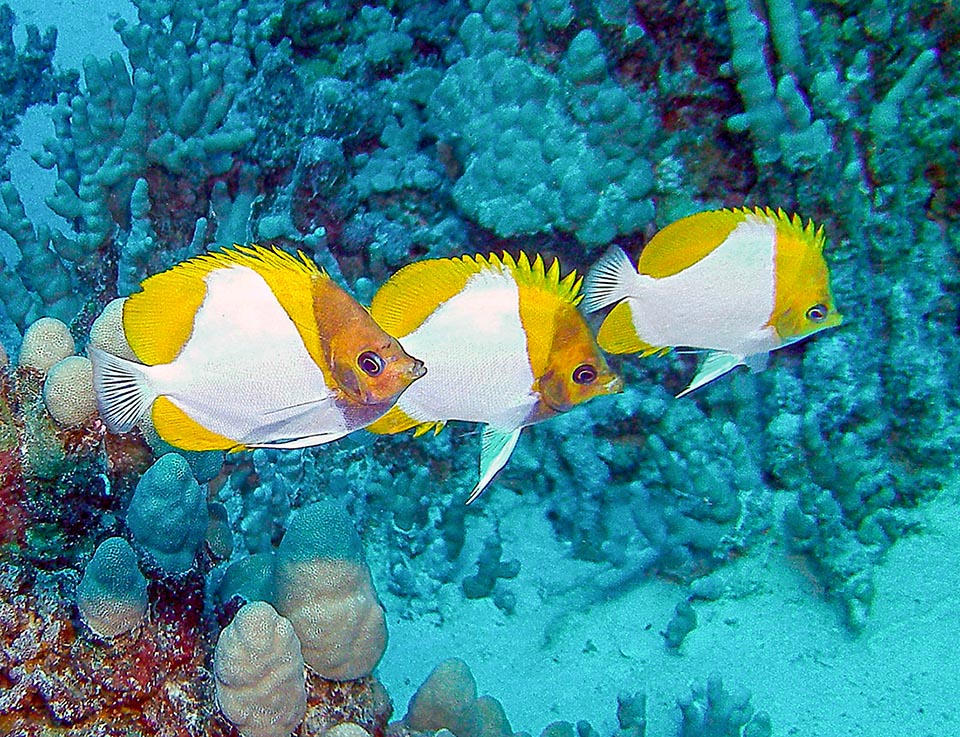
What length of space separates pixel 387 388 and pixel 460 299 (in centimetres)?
36

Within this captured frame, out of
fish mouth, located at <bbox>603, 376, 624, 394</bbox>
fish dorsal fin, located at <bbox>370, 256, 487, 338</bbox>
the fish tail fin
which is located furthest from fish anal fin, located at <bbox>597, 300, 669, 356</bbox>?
the fish tail fin

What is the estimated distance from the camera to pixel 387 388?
176 centimetres

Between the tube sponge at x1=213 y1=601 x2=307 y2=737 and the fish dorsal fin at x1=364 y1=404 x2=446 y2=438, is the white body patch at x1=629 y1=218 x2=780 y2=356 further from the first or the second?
the tube sponge at x1=213 y1=601 x2=307 y2=737

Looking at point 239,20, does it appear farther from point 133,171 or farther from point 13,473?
point 13,473

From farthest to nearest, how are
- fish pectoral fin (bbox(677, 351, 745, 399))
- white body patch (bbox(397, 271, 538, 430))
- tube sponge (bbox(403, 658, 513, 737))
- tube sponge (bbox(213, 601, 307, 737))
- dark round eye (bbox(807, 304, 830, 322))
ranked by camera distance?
tube sponge (bbox(403, 658, 513, 737)), fish pectoral fin (bbox(677, 351, 745, 399)), dark round eye (bbox(807, 304, 830, 322)), tube sponge (bbox(213, 601, 307, 737)), white body patch (bbox(397, 271, 538, 430))

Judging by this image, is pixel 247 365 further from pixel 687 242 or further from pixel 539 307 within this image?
pixel 687 242

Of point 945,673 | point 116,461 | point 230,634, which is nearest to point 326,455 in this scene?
point 116,461

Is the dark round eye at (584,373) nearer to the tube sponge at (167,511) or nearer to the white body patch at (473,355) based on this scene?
the white body patch at (473,355)

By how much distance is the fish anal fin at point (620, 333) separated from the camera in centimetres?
250

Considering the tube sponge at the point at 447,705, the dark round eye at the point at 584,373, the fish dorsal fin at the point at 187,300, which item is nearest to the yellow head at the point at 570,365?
the dark round eye at the point at 584,373

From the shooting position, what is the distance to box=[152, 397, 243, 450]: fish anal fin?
6.02 feet

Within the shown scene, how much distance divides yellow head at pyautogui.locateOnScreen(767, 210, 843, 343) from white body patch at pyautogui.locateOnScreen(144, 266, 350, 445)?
4.65 feet

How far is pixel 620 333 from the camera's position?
2.54m

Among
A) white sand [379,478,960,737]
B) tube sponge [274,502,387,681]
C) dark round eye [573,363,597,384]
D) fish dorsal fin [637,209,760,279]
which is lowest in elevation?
white sand [379,478,960,737]
